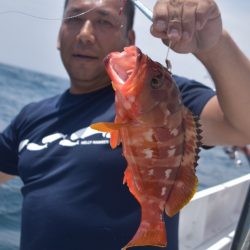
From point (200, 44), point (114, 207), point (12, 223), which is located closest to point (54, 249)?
→ point (114, 207)

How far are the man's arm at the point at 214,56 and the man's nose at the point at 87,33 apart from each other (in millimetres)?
620

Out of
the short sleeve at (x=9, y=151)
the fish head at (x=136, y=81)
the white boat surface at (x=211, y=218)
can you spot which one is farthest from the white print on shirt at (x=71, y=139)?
the white boat surface at (x=211, y=218)

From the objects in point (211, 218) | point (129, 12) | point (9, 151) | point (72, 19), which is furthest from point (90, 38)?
point (211, 218)

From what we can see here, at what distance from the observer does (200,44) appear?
1559mm

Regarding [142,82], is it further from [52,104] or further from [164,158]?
[52,104]

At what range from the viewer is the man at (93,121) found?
157 cm

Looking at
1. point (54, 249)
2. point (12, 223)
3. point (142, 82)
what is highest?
point (142, 82)

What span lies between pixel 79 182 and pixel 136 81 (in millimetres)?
760

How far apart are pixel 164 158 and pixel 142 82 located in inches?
9.4

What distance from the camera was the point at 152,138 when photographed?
135cm

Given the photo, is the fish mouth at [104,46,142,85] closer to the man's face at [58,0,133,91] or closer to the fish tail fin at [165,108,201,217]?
the fish tail fin at [165,108,201,217]

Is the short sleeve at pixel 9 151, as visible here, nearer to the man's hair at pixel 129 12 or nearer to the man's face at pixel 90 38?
the man's face at pixel 90 38

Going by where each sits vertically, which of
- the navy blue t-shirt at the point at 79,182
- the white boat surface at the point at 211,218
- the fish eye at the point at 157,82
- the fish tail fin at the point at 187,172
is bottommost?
the white boat surface at the point at 211,218

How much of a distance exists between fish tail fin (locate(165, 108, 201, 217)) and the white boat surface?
202cm
